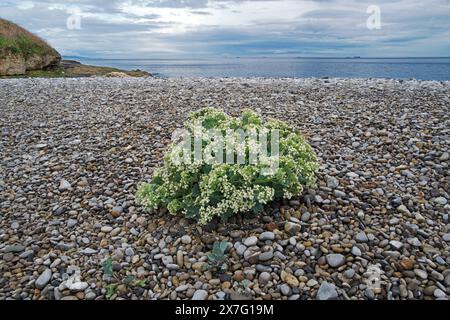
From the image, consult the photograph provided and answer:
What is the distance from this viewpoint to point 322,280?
4.08 metres

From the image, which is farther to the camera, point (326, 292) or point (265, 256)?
point (265, 256)

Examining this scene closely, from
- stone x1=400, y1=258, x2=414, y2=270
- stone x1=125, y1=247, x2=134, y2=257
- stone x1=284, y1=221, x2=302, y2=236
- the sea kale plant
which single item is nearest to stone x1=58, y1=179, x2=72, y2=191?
the sea kale plant

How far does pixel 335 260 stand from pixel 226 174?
5.29 feet

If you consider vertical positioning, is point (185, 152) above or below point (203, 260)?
above

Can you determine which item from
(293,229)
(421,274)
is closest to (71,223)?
(293,229)

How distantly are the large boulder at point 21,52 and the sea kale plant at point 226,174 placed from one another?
85.4 ft

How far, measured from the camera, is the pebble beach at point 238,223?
13.5 feet

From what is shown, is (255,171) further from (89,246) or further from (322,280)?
(89,246)

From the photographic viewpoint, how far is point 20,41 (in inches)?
1106

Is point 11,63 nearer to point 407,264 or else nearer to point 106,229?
point 106,229

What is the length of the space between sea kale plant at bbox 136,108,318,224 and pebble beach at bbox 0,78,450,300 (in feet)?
0.95

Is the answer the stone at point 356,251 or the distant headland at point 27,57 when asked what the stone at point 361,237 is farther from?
the distant headland at point 27,57
